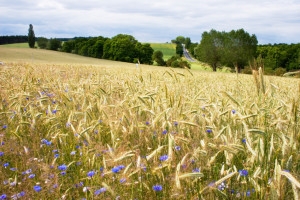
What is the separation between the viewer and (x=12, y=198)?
1759 mm

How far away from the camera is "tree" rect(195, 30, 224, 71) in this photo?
46447 millimetres

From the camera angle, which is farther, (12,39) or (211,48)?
(12,39)

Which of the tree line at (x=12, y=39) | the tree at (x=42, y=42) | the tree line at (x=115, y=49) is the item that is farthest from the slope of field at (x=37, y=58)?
the tree line at (x=12, y=39)

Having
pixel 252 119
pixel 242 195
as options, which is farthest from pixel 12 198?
pixel 252 119

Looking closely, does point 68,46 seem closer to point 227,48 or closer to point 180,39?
point 227,48

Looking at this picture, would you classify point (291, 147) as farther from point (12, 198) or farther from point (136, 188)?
point (12, 198)

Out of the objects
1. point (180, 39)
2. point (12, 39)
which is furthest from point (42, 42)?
point (180, 39)

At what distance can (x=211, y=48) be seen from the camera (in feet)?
154

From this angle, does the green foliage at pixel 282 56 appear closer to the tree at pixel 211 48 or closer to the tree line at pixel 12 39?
the tree at pixel 211 48

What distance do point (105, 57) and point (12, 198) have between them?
Answer: 5717 centimetres

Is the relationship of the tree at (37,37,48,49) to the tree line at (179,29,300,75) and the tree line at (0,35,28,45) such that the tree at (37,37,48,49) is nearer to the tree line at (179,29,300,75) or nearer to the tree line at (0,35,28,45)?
the tree line at (0,35,28,45)

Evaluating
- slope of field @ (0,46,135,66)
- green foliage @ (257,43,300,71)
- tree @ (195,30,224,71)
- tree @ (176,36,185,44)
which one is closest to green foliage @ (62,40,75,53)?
slope of field @ (0,46,135,66)

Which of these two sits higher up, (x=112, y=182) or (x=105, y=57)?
(x=105, y=57)

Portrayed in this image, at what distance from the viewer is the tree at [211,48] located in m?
46.4
